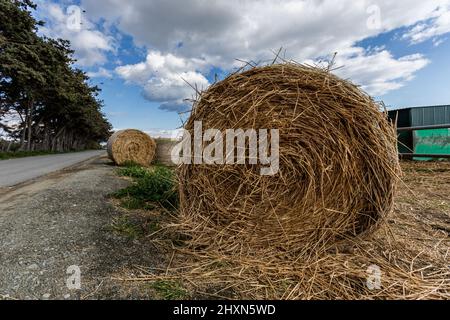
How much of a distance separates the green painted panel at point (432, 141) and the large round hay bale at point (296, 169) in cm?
779

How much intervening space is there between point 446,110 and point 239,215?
13.1 metres

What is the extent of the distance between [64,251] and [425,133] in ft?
34.4

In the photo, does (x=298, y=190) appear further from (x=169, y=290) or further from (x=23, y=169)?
(x=23, y=169)

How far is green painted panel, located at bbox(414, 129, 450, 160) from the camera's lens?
834cm

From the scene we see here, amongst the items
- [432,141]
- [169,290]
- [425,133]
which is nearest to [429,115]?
[425,133]

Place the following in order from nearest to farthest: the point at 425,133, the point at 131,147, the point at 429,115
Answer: the point at 425,133 < the point at 131,147 < the point at 429,115

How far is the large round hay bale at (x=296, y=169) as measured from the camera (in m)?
2.42

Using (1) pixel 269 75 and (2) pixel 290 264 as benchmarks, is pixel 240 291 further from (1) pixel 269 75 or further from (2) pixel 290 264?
(1) pixel 269 75

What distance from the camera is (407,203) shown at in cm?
423

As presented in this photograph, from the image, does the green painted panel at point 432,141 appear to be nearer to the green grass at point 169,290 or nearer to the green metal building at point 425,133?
the green metal building at point 425,133

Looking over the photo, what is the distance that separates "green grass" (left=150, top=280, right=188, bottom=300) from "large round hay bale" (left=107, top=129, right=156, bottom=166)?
29.5 feet

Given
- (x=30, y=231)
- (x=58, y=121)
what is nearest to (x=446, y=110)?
(x=30, y=231)

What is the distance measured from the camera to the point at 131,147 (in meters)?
10.7

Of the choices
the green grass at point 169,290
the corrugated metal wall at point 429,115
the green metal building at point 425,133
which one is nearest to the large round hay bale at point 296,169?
the green grass at point 169,290
